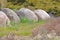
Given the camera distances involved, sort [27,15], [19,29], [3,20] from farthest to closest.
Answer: [27,15] < [3,20] < [19,29]

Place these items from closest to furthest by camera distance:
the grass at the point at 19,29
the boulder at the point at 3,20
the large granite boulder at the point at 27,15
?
1. the grass at the point at 19,29
2. the boulder at the point at 3,20
3. the large granite boulder at the point at 27,15

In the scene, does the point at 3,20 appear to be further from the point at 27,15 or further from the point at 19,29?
the point at 27,15

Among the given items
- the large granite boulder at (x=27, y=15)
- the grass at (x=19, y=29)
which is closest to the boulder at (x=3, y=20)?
the grass at (x=19, y=29)

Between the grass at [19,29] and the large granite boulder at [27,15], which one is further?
the large granite boulder at [27,15]

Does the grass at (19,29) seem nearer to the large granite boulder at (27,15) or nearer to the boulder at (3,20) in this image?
the boulder at (3,20)

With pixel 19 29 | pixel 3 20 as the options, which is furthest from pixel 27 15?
pixel 19 29

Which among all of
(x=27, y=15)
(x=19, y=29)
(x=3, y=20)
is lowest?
(x=27, y=15)

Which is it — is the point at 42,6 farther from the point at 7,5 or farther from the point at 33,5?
the point at 7,5

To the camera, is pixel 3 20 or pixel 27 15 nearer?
pixel 3 20

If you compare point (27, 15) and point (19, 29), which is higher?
point (19, 29)

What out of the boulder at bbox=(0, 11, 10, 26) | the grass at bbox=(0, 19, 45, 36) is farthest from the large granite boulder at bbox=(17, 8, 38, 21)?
the boulder at bbox=(0, 11, 10, 26)

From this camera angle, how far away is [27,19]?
13.5 m

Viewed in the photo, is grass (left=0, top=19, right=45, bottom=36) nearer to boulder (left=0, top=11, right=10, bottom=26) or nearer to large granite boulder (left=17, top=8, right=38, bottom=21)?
boulder (left=0, top=11, right=10, bottom=26)

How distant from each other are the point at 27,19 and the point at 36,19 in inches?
27.7
